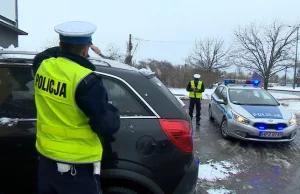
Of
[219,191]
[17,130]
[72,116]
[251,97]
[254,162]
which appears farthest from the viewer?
[251,97]

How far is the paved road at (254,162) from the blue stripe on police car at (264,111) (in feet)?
2.38

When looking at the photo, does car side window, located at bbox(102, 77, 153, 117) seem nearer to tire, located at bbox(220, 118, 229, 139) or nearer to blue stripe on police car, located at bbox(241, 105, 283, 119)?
blue stripe on police car, located at bbox(241, 105, 283, 119)

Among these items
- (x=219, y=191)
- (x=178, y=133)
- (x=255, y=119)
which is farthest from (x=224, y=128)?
(x=178, y=133)

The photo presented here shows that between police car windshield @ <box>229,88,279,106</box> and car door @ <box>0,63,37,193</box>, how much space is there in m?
6.40

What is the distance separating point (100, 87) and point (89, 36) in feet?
1.06

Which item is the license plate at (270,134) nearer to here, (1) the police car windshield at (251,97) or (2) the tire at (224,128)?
(2) the tire at (224,128)

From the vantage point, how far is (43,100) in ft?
6.40

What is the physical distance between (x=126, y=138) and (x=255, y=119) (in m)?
5.22

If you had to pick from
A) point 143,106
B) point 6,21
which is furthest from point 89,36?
point 6,21

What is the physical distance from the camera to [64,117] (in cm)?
186

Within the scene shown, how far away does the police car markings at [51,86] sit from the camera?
1833 mm

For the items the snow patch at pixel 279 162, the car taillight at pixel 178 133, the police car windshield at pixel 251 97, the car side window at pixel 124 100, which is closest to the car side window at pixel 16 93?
the car side window at pixel 124 100

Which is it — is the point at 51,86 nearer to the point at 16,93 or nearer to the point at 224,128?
the point at 16,93

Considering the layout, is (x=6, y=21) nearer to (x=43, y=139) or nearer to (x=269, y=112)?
(x=269, y=112)
